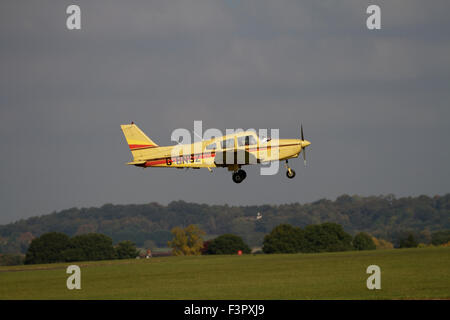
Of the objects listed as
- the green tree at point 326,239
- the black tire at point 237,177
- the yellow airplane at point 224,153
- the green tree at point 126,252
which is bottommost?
the green tree at point 126,252

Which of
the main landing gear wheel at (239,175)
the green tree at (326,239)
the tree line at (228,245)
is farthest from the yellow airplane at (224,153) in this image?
the green tree at (326,239)

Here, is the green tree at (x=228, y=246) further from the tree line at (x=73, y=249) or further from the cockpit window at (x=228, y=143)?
the cockpit window at (x=228, y=143)

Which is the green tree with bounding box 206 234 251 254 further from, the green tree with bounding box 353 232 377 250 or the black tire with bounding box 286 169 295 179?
the black tire with bounding box 286 169 295 179

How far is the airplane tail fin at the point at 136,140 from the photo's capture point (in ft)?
176

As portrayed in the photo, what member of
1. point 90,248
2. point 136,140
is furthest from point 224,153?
point 90,248

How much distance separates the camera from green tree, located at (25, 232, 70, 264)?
17575 centimetres

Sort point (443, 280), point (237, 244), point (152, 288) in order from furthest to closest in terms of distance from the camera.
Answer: point (237, 244) → point (152, 288) → point (443, 280)

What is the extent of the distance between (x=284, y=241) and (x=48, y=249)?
61.4 m

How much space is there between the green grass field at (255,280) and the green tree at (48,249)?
64.8 meters

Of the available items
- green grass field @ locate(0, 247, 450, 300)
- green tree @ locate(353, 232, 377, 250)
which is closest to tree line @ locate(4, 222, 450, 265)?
green tree @ locate(353, 232, 377, 250)
